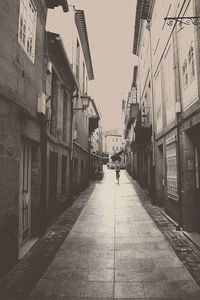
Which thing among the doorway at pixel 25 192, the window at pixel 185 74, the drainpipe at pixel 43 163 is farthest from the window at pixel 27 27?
the window at pixel 185 74

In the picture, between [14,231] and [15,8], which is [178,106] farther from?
[14,231]

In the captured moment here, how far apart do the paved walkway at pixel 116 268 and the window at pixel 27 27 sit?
4.95m

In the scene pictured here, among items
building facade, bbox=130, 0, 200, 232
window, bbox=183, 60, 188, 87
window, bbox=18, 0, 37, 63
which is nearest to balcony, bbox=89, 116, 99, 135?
building facade, bbox=130, 0, 200, 232

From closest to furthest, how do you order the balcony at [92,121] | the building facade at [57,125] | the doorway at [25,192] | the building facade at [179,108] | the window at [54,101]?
the doorway at [25,192]
the building facade at [179,108]
the building facade at [57,125]
the window at [54,101]
the balcony at [92,121]

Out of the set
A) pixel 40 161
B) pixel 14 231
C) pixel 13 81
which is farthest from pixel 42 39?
pixel 14 231

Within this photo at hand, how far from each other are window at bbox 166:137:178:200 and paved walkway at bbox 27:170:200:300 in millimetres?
1396

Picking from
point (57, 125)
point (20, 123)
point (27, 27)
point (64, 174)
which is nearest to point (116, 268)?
point (20, 123)

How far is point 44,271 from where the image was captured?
4.79m

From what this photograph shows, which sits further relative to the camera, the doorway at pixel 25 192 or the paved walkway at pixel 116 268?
the doorway at pixel 25 192

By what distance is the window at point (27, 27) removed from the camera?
5.87 m

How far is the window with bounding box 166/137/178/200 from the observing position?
8.55 meters

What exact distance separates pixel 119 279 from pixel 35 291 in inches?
56.3

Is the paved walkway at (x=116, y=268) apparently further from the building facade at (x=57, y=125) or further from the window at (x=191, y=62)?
the window at (x=191, y=62)

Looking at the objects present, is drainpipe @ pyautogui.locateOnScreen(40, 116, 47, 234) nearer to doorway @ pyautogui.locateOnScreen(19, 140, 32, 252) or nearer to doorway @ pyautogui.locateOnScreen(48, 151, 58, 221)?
doorway @ pyautogui.locateOnScreen(19, 140, 32, 252)
